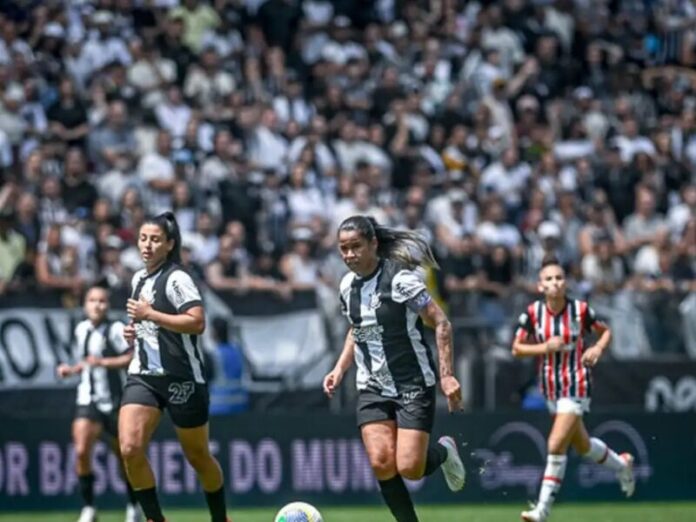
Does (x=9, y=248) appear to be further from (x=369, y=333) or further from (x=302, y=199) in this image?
(x=369, y=333)

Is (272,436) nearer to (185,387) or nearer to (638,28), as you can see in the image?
(185,387)

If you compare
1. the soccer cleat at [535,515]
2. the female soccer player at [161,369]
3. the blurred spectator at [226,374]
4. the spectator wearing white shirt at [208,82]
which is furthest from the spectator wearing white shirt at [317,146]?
the female soccer player at [161,369]

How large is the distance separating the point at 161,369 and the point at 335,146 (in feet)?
35.9

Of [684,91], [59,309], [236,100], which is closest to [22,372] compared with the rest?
[59,309]

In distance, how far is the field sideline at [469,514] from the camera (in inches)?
675

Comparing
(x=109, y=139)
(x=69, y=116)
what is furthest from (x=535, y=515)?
(x=69, y=116)

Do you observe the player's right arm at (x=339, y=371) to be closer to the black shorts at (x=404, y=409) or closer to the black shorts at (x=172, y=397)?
the black shorts at (x=404, y=409)

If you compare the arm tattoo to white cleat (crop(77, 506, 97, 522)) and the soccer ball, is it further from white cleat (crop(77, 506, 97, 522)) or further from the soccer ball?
white cleat (crop(77, 506, 97, 522))

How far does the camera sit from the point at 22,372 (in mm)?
19016

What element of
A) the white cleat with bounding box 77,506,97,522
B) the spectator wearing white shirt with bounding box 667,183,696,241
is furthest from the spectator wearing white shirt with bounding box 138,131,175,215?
the spectator wearing white shirt with bounding box 667,183,696,241

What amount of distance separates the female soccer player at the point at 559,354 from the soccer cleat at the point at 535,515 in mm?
264

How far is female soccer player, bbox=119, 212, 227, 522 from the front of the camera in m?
12.5

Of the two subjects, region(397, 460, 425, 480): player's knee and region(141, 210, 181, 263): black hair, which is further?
region(141, 210, 181, 263): black hair

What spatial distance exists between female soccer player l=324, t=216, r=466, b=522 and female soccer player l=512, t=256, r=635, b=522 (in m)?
2.80
